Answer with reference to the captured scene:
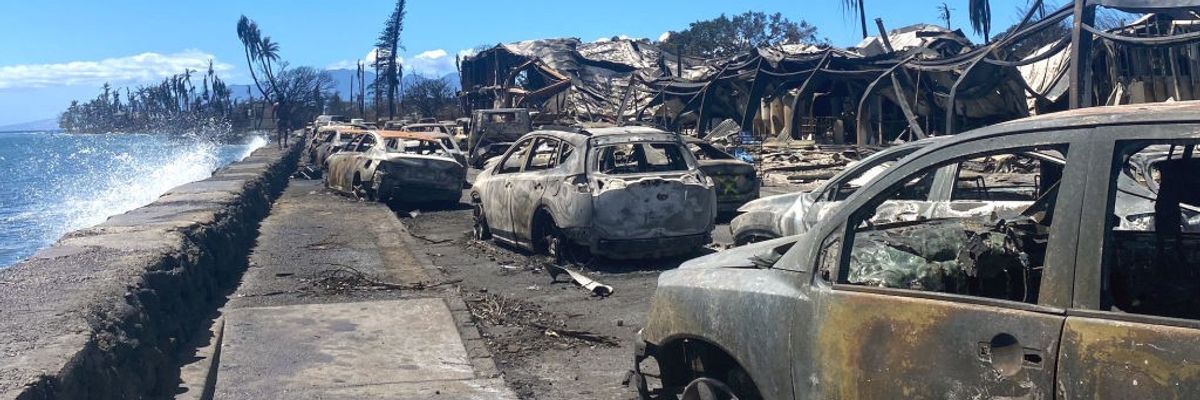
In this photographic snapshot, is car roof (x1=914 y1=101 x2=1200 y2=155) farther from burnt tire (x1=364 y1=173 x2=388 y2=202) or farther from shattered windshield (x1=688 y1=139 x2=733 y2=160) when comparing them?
burnt tire (x1=364 y1=173 x2=388 y2=202)

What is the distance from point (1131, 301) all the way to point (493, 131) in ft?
90.4

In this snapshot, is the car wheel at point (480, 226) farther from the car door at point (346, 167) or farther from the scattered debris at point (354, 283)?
the car door at point (346, 167)

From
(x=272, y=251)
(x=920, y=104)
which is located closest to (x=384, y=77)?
(x=920, y=104)

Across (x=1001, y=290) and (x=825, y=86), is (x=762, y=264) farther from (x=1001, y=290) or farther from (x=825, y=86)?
(x=825, y=86)

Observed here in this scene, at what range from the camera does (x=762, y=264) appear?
4066mm

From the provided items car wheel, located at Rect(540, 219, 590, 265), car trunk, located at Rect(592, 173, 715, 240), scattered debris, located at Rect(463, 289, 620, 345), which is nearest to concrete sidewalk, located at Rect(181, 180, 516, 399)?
scattered debris, located at Rect(463, 289, 620, 345)

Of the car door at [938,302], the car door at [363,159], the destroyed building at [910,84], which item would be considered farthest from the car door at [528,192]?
the destroyed building at [910,84]

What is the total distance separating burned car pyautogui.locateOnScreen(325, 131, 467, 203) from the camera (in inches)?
699

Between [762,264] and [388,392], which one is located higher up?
[762,264]

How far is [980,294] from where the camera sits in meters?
3.54

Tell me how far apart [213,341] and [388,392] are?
1.66m

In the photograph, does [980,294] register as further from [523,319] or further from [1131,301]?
[523,319]

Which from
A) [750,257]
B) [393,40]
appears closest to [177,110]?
[393,40]

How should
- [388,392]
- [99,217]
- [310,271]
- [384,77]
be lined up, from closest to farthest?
[388,392] < [310,271] < [99,217] < [384,77]
